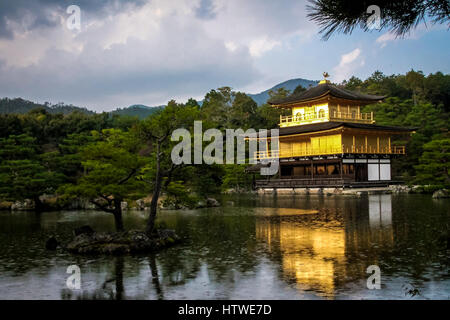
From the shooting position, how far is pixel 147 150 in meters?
45.6

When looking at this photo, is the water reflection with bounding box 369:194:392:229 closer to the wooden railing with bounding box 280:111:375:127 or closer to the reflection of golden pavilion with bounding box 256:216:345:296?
the reflection of golden pavilion with bounding box 256:216:345:296

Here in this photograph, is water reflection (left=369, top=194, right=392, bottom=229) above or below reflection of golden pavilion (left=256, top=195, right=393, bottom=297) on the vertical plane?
above

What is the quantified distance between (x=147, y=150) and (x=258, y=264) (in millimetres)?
35845

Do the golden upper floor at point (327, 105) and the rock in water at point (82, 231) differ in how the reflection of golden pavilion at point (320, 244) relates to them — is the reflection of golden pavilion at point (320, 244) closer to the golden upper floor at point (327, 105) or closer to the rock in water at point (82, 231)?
the rock in water at point (82, 231)

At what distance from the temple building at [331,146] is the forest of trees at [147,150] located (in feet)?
11.0

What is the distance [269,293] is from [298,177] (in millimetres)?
37024

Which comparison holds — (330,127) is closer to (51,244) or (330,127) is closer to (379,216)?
(379,216)

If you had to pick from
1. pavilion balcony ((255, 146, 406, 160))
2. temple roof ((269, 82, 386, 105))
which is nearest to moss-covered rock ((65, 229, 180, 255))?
pavilion balcony ((255, 146, 406, 160))

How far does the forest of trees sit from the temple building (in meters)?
3.35

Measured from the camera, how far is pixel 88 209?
99.1 feet

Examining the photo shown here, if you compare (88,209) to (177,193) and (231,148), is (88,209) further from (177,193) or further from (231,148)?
(231,148)

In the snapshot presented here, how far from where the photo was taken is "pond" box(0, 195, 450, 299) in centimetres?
871

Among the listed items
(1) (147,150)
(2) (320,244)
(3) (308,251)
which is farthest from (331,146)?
(3) (308,251)
